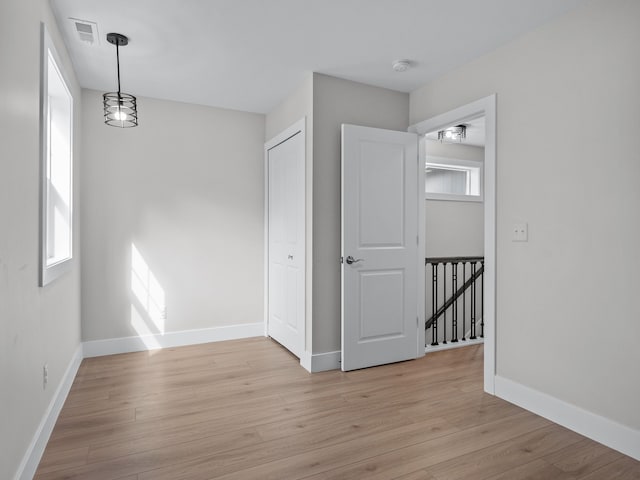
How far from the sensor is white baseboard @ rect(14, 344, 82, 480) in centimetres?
175

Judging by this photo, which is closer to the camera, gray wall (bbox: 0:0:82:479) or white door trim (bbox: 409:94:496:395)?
gray wall (bbox: 0:0:82:479)

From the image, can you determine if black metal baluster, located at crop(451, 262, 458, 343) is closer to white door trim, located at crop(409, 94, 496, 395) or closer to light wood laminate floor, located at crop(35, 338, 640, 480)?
light wood laminate floor, located at crop(35, 338, 640, 480)

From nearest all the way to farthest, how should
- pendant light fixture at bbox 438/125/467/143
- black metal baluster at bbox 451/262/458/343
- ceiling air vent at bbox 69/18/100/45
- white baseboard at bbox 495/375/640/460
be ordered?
1. white baseboard at bbox 495/375/640/460
2. ceiling air vent at bbox 69/18/100/45
3. black metal baluster at bbox 451/262/458/343
4. pendant light fixture at bbox 438/125/467/143

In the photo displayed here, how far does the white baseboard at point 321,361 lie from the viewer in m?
3.24

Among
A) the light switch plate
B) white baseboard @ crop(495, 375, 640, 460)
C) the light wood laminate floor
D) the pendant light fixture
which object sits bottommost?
the light wood laminate floor

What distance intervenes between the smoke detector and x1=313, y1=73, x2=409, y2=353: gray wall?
44 cm

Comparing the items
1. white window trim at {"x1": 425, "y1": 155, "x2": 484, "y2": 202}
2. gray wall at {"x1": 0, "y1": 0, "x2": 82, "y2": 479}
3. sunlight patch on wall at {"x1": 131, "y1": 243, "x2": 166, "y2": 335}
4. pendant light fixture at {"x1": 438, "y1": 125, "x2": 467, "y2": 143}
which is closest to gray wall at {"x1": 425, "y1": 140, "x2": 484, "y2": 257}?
white window trim at {"x1": 425, "y1": 155, "x2": 484, "y2": 202}

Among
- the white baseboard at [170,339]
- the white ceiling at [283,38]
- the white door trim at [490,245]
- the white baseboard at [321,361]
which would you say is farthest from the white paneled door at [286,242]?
the white door trim at [490,245]

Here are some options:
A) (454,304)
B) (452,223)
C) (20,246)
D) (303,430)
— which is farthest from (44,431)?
(452,223)

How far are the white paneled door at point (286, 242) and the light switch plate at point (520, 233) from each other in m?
1.64

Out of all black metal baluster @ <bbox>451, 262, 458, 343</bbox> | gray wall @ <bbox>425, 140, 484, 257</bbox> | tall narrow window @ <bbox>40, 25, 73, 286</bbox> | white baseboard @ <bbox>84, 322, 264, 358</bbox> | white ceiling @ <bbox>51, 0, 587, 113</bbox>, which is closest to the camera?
white ceiling @ <bbox>51, 0, 587, 113</bbox>

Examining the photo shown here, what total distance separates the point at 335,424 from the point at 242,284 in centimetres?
224

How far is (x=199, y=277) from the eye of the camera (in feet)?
13.4

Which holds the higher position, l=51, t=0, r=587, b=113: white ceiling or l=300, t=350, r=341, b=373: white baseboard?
l=51, t=0, r=587, b=113: white ceiling
